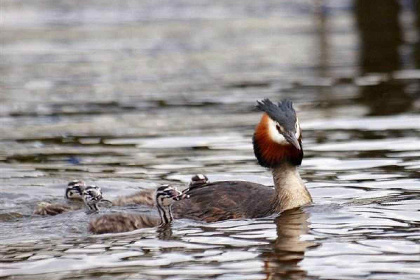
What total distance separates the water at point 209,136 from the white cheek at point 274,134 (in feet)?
2.40

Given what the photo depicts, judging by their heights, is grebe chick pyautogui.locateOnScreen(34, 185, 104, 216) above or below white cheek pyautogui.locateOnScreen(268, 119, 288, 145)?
below

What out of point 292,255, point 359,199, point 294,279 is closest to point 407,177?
point 359,199

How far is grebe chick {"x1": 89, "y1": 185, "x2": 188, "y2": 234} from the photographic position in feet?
39.3

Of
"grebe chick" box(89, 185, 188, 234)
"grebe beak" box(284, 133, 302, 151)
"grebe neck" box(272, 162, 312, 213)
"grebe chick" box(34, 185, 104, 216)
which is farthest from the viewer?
"grebe chick" box(34, 185, 104, 216)

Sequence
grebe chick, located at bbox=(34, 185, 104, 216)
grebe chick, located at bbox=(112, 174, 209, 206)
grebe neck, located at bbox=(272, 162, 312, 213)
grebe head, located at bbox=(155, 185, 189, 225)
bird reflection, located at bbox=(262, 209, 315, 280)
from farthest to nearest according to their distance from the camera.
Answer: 1. grebe chick, located at bbox=(112, 174, 209, 206)
2. grebe chick, located at bbox=(34, 185, 104, 216)
3. grebe neck, located at bbox=(272, 162, 312, 213)
4. grebe head, located at bbox=(155, 185, 189, 225)
5. bird reflection, located at bbox=(262, 209, 315, 280)

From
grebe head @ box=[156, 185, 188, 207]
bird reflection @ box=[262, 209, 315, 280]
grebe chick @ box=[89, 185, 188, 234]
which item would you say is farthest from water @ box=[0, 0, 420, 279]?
grebe head @ box=[156, 185, 188, 207]

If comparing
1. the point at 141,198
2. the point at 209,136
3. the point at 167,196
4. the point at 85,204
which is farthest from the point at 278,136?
the point at 209,136

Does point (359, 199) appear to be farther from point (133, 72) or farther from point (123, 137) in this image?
point (133, 72)

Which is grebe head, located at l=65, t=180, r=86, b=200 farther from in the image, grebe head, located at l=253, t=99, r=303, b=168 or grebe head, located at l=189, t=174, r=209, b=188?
grebe head, located at l=253, t=99, r=303, b=168

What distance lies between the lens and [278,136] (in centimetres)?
1255

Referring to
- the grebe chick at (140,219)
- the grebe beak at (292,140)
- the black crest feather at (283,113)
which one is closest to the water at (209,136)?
the grebe chick at (140,219)

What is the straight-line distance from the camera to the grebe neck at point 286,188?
12.7 metres

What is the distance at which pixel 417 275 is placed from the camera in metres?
9.69

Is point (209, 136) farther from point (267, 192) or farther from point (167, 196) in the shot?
point (167, 196)
